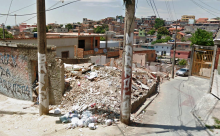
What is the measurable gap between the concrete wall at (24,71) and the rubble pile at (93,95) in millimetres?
746

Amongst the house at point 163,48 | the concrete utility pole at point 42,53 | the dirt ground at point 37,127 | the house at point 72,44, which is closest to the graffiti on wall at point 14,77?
the dirt ground at point 37,127

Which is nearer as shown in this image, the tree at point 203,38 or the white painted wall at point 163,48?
the tree at point 203,38

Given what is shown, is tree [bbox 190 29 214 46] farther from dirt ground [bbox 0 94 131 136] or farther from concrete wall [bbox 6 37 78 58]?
dirt ground [bbox 0 94 131 136]

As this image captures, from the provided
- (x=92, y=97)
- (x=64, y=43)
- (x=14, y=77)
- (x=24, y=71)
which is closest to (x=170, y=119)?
(x=92, y=97)

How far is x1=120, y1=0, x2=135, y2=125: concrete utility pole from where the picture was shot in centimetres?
640

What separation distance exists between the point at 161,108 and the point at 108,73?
3.65 m

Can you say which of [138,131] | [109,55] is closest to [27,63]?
[138,131]

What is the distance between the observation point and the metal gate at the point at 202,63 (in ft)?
49.5

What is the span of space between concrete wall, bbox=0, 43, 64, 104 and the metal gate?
11576 millimetres

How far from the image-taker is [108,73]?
1156cm

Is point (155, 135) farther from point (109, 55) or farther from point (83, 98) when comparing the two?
point (109, 55)

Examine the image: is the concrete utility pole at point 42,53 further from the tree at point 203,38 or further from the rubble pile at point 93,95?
the tree at point 203,38

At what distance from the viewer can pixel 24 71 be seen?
1017 centimetres

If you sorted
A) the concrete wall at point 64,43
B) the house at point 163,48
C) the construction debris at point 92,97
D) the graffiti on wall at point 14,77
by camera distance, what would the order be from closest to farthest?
the construction debris at point 92,97, the graffiti on wall at point 14,77, the concrete wall at point 64,43, the house at point 163,48
